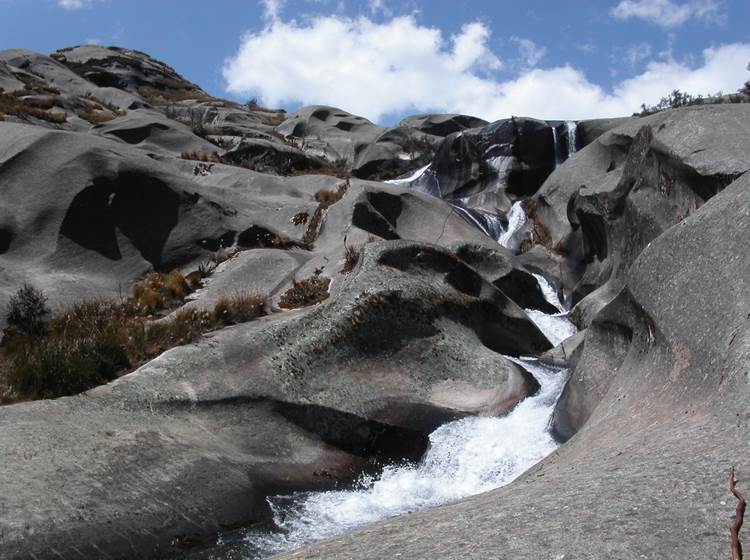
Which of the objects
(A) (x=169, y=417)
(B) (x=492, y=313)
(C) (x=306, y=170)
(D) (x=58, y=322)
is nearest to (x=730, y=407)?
(A) (x=169, y=417)

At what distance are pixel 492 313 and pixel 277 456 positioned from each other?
25.2 ft

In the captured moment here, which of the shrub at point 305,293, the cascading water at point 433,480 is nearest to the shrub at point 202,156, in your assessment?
the shrub at point 305,293

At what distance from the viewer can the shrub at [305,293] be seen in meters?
17.0

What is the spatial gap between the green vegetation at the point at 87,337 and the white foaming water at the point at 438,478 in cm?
416

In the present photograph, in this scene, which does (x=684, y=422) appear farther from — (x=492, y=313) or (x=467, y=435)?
(x=492, y=313)

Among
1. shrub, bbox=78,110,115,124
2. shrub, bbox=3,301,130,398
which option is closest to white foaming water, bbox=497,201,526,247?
shrub, bbox=3,301,130,398

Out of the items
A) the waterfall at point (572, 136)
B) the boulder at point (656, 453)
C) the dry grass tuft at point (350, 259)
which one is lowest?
the boulder at point (656, 453)

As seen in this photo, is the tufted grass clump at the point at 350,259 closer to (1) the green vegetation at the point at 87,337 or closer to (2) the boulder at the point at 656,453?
(1) the green vegetation at the point at 87,337

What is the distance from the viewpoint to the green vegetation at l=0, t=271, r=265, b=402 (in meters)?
11.2

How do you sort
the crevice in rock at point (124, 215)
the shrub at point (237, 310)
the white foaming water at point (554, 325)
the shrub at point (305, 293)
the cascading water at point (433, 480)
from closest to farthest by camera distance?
the cascading water at point (433, 480) < the shrub at point (237, 310) < the shrub at point (305, 293) < the white foaming water at point (554, 325) < the crevice in rock at point (124, 215)

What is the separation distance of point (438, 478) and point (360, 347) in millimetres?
3317

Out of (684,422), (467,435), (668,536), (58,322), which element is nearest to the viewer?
(668,536)

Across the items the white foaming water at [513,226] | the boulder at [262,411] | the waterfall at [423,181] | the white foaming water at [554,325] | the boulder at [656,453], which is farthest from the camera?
the waterfall at [423,181]

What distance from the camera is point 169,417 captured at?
10.9 meters
